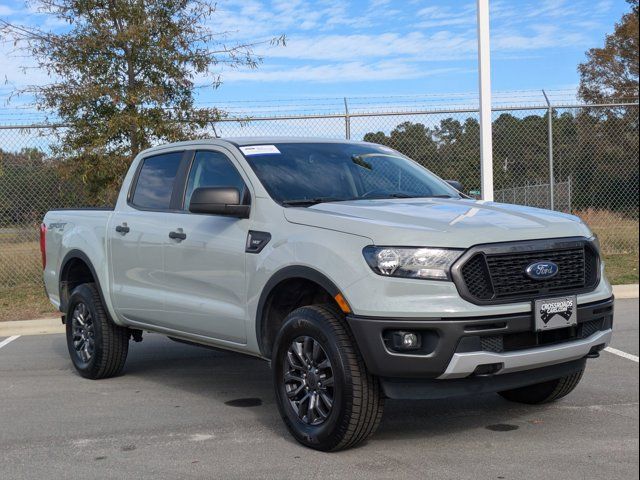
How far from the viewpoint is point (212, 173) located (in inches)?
234

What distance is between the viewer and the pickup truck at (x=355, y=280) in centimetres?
429

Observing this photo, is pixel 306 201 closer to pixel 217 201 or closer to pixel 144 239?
pixel 217 201

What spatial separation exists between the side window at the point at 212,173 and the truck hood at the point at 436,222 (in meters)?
0.81

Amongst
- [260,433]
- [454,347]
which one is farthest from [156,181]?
[454,347]

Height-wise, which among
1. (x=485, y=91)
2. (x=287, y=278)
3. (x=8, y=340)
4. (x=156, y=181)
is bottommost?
(x=8, y=340)

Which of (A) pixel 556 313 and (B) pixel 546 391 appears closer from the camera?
(A) pixel 556 313

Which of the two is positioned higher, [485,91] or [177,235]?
[485,91]

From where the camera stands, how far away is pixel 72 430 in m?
5.39

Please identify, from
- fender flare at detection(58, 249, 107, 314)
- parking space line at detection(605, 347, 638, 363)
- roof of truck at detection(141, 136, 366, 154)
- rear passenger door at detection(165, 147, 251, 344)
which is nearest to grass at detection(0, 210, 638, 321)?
fender flare at detection(58, 249, 107, 314)

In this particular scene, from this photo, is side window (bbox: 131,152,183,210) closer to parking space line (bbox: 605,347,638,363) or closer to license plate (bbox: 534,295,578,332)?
license plate (bbox: 534,295,578,332)

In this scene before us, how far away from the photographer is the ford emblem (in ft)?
14.5

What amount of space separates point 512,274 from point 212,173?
2536mm

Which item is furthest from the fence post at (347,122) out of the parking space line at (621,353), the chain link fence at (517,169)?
the parking space line at (621,353)

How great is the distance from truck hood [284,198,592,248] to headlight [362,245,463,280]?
1.5 inches
